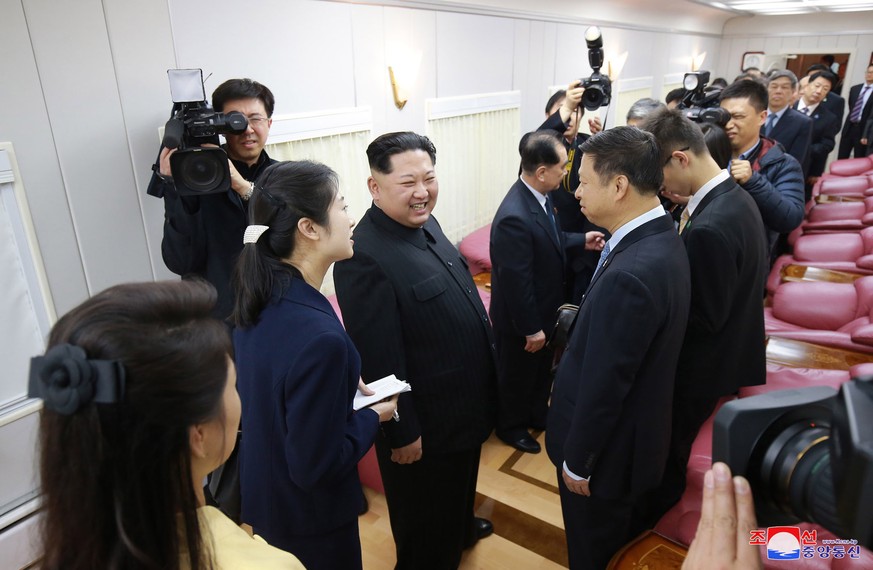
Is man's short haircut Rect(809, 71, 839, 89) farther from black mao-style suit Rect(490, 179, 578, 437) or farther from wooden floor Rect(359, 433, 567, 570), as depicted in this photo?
wooden floor Rect(359, 433, 567, 570)

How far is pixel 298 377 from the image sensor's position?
123 centimetres

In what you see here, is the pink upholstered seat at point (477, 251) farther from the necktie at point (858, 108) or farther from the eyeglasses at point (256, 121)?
the necktie at point (858, 108)

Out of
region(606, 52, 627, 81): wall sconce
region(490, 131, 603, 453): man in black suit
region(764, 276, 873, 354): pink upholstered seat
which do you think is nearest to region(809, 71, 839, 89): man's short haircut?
region(606, 52, 627, 81): wall sconce

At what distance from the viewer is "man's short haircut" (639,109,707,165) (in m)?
2.01

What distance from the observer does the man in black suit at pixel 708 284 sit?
1950mm

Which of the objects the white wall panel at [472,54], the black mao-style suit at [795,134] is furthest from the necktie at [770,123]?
the white wall panel at [472,54]

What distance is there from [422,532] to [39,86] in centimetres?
219

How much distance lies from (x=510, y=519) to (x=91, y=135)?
8.09 ft

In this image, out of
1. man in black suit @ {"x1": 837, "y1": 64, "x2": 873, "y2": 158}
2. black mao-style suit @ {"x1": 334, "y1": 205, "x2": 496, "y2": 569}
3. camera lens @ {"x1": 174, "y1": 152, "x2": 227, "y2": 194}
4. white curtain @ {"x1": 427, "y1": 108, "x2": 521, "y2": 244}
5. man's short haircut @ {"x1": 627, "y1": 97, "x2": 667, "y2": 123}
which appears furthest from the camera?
man in black suit @ {"x1": 837, "y1": 64, "x2": 873, "y2": 158}

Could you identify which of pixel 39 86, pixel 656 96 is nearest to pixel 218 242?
pixel 39 86

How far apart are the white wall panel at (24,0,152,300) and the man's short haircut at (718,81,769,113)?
9.97 feet

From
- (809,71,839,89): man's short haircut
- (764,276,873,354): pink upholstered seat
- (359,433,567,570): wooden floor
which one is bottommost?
(359,433,567,570): wooden floor

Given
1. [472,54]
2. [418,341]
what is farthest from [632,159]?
[472,54]

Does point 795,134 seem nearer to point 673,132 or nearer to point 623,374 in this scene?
point 673,132
